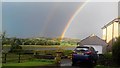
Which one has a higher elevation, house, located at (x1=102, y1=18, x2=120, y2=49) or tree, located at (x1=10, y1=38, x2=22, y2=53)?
house, located at (x1=102, y1=18, x2=120, y2=49)

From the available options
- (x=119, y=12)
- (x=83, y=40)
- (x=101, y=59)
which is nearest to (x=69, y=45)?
(x=83, y=40)

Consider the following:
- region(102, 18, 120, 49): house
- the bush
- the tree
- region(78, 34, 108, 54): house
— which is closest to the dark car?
the bush

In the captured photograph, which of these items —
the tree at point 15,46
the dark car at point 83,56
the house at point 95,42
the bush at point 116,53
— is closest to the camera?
the bush at point 116,53

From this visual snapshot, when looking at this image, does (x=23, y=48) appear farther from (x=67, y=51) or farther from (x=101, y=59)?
(x=101, y=59)

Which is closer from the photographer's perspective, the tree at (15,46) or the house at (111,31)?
the tree at (15,46)

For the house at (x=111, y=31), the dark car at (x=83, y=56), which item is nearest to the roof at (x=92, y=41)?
the house at (x=111, y=31)

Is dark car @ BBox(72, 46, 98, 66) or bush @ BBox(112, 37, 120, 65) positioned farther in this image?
dark car @ BBox(72, 46, 98, 66)

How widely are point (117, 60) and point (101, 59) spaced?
8.07 ft

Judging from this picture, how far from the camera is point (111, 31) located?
52.6 metres

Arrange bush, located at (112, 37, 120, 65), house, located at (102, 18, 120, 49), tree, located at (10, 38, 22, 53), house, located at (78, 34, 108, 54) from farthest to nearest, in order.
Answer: house, located at (78, 34, 108, 54)
house, located at (102, 18, 120, 49)
tree, located at (10, 38, 22, 53)
bush, located at (112, 37, 120, 65)

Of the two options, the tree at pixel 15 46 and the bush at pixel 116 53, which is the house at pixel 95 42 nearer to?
the tree at pixel 15 46

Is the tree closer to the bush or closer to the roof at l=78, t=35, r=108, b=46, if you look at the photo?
the roof at l=78, t=35, r=108, b=46

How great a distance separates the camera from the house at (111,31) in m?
47.4

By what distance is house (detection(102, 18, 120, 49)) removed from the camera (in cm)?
4744
